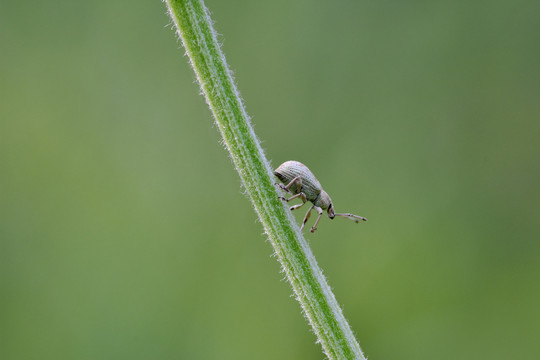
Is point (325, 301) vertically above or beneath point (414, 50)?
beneath

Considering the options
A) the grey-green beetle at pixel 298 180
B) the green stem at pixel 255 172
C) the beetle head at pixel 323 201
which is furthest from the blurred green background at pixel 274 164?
the green stem at pixel 255 172

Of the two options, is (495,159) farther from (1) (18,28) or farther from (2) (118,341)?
(1) (18,28)

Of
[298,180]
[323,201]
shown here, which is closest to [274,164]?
[323,201]

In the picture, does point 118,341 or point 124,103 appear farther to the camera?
point 124,103

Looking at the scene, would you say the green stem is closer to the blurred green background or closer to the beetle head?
the beetle head

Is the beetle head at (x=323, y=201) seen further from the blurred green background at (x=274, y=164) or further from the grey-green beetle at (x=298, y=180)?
the blurred green background at (x=274, y=164)

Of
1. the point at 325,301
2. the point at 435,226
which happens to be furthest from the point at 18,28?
the point at 325,301

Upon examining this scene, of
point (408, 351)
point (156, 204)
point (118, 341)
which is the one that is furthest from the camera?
point (156, 204)

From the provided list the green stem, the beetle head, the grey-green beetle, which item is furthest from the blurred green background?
the green stem
